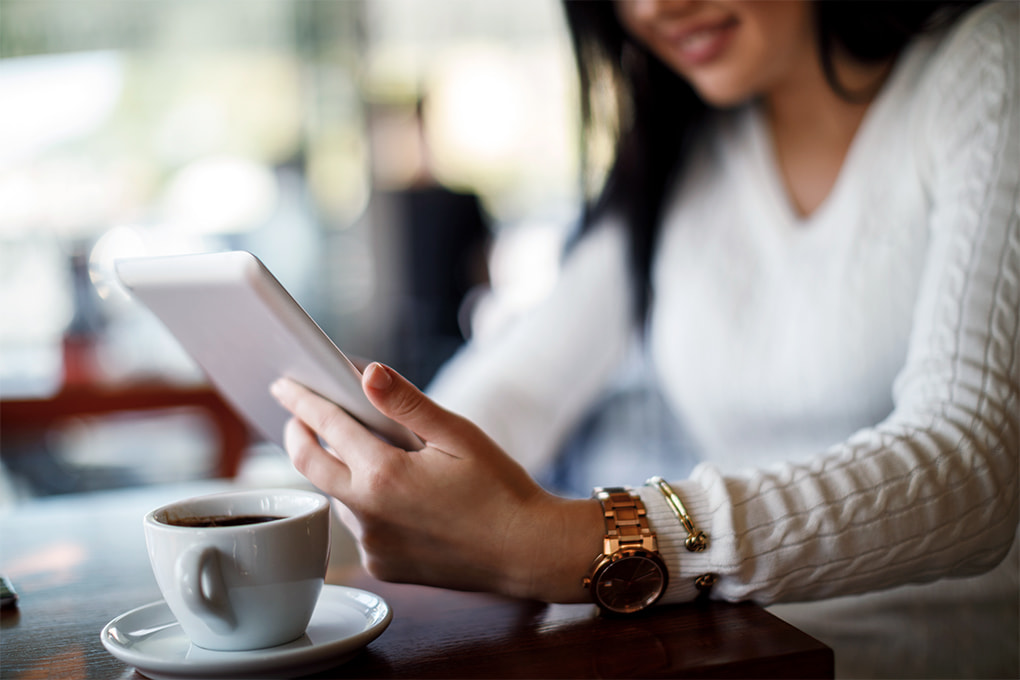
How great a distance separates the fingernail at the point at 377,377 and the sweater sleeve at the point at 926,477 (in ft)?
0.70

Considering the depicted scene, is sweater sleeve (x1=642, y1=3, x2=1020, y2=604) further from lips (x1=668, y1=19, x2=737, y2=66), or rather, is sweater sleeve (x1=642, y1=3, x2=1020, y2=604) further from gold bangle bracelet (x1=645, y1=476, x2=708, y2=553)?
lips (x1=668, y1=19, x2=737, y2=66)

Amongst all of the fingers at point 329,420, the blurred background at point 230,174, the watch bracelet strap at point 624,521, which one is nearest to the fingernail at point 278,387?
the fingers at point 329,420

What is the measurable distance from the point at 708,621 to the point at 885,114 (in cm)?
72

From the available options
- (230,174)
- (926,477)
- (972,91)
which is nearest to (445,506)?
(926,477)

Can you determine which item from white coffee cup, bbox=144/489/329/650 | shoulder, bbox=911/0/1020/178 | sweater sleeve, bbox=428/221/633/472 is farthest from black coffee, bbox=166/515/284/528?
shoulder, bbox=911/0/1020/178

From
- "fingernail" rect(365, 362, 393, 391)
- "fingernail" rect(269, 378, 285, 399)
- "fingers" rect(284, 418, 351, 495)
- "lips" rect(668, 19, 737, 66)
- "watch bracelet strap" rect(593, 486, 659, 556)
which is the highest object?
"lips" rect(668, 19, 737, 66)

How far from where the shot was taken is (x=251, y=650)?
51 centimetres

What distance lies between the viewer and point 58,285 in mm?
4086

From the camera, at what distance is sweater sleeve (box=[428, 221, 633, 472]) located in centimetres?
115

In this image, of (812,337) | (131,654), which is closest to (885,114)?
(812,337)

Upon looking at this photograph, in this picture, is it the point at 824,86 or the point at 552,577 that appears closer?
the point at 552,577

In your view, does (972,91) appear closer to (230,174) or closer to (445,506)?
(445,506)

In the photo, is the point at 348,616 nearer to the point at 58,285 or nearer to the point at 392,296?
the point at 392,296

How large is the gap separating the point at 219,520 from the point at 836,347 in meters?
0.73
